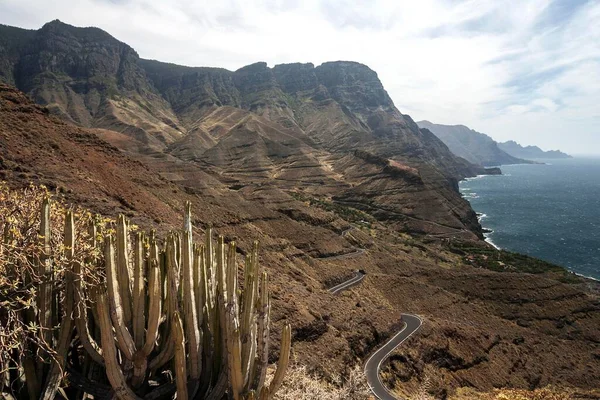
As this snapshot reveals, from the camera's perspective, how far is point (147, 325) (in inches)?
409

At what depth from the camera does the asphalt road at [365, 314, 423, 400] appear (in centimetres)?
2503

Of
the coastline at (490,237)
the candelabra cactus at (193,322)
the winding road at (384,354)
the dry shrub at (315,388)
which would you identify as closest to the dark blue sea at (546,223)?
the coastline at (490,237)

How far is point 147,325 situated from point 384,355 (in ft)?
76.3

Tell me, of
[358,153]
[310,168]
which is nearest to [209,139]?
[310,168]

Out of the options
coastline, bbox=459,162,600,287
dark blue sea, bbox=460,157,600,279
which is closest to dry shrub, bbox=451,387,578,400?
coastline, bbox=459,162,600,287

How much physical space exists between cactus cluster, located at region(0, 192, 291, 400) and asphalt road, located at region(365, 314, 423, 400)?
16.3 metres

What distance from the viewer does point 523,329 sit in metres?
42.4

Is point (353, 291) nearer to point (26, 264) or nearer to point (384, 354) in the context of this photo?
point (384, 354)

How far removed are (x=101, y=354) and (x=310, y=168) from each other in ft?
419

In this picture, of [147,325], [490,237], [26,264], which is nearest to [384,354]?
[147,325]

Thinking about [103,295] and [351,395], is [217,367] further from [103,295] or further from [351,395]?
[351,395]

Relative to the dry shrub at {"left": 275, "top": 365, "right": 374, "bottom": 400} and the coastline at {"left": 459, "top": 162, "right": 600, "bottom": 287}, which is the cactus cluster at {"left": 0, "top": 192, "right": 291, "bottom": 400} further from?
the coastline at {"left": 459, "top": 162, "right": 600, "bottom": 287}

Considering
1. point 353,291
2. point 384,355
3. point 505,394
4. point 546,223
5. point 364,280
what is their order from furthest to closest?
point 546,223 → point 364,280 → point 353,291 → point 384,355 → point 505,394

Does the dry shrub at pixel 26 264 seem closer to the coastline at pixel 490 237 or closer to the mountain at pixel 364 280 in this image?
the mountain at pixel 364 280
